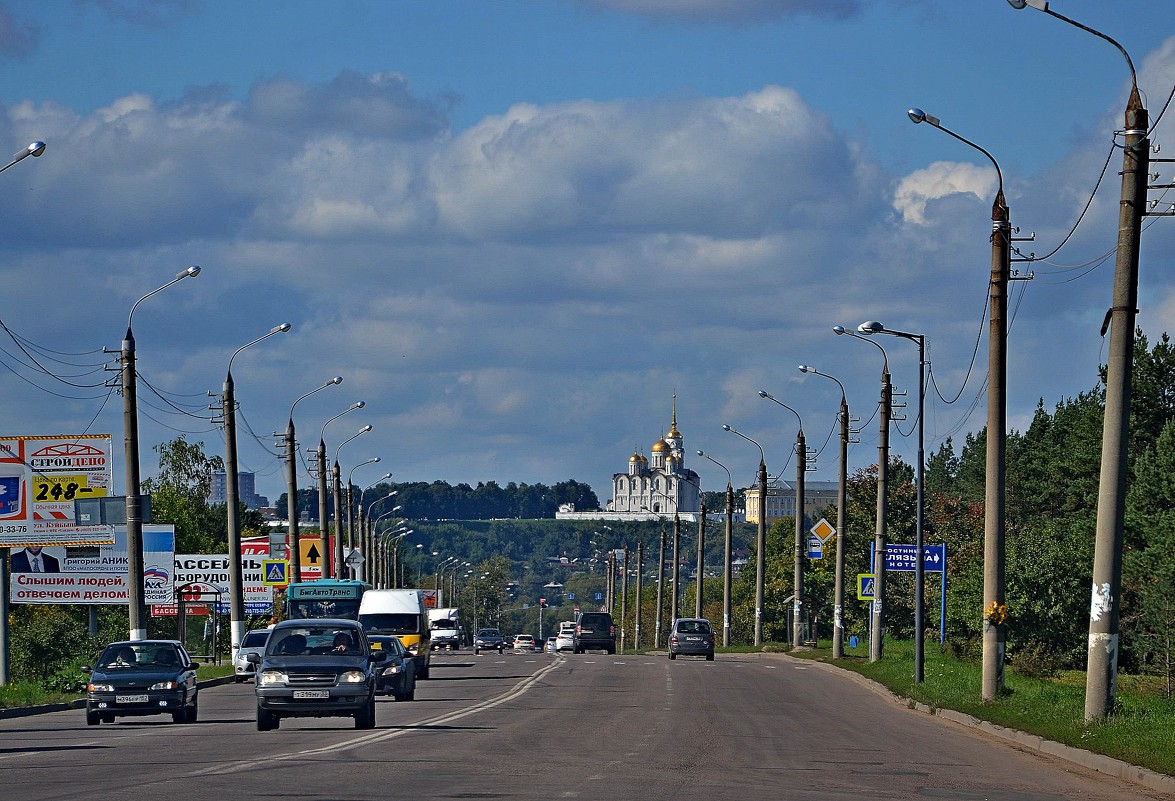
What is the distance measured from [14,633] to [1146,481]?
4560 cm

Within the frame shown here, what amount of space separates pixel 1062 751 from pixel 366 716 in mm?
10133

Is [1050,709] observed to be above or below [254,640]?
above

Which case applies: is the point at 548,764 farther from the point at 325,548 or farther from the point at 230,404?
the point at 325,548

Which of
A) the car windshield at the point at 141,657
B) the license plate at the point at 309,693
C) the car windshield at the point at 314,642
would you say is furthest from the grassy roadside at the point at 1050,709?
the car windshield at the point at 141,657

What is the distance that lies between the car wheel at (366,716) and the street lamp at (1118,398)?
10.4 meters

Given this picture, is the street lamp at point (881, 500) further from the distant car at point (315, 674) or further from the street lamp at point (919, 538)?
the distant car at point (315, 674)

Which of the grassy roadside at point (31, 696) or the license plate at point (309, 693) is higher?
the license plate at point (309, 693)

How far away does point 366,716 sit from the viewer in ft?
82.5

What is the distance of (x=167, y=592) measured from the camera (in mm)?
66562

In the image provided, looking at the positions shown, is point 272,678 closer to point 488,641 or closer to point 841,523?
point 841,523

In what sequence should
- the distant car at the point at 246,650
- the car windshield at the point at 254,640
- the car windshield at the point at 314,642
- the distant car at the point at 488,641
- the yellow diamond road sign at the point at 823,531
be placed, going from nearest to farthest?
1. the car windshield at the point at 314,642
2. the distant car at the point at 246,650
3. the car windshield at the point at 254,640
4. the yellow diamond road sign at the point at 823,531
5. the distant car at the point at 488,641

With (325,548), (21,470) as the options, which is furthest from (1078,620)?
(21,470)

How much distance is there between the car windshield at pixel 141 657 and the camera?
28328 millimetres

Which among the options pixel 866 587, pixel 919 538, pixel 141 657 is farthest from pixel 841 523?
pixel 141 657
